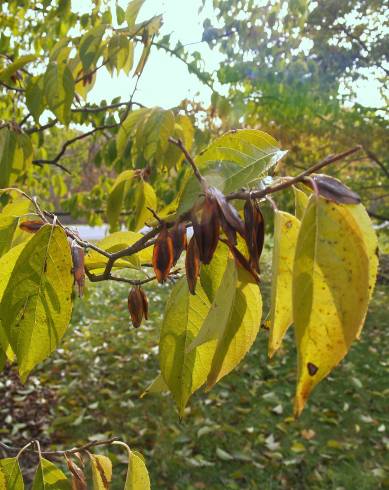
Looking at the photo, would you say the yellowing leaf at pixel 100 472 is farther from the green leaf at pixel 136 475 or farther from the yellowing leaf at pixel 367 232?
the yellowing leaf at pixel 367 232

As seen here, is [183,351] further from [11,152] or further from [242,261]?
[11,152]

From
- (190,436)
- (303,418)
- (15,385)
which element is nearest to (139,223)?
(190,436)

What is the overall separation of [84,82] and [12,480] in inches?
50.0

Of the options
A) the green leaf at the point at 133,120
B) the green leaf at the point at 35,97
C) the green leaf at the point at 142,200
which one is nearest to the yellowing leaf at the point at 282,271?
the green leaf at the point at 142,200

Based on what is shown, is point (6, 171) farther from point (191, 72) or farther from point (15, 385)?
point (15, 385)

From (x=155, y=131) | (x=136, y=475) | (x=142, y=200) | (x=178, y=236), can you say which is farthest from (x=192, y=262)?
(x=155, y=131)

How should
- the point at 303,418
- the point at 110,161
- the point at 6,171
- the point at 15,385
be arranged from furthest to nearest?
the point at 15,385, the point at 303,418, the point at 110,161, the point at 6,171

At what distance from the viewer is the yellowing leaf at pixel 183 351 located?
0.57 meters

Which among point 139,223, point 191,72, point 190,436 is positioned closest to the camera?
point 139,223

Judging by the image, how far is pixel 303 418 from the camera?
3383 millimetres

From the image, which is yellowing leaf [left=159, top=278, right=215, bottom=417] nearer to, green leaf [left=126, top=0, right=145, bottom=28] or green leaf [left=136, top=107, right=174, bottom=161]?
green leaf [left=136, top=107, right=174, bottom=161]

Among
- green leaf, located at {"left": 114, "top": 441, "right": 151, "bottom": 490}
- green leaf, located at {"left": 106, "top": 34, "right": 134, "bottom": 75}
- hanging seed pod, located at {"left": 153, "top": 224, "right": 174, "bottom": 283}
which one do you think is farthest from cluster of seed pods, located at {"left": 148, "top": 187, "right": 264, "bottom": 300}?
green leaf, located at {"left": 106, "top": 34, "right": 134, "bottom": 75}

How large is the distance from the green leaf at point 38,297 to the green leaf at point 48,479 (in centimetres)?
22

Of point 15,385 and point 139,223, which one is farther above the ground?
point 139,223
